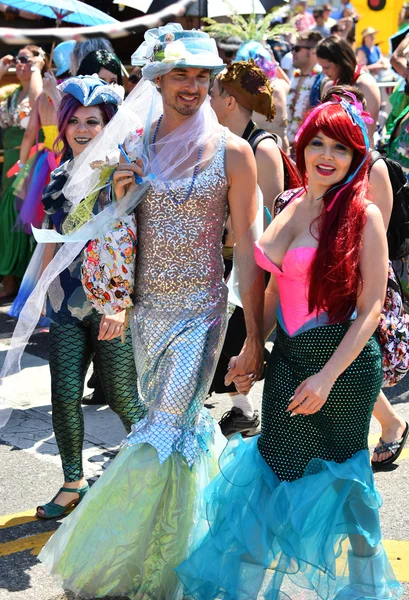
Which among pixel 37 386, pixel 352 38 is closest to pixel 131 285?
pixel 37 386

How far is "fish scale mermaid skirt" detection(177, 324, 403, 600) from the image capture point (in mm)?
3273

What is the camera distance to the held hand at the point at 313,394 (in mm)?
3203

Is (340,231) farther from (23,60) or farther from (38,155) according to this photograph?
(23,60)

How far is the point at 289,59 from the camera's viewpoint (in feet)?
40.3

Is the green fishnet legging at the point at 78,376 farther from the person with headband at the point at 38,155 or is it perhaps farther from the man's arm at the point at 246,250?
the person with headband at the point at 38,155

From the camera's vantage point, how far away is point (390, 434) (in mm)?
5074

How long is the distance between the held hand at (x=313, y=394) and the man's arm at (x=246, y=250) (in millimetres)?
412

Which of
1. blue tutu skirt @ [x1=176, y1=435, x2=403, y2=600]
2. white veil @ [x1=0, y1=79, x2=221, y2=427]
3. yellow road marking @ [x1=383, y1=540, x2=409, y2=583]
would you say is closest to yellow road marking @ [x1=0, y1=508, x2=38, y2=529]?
white veil @ [x1=0, y1=79, x2=221, y2=427]

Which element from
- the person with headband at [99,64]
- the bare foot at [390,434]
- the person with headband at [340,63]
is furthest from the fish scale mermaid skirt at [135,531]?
the person with headband at [340,63]

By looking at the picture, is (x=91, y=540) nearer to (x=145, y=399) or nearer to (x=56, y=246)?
(x=145, y=399)

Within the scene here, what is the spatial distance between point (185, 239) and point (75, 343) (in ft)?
3.05

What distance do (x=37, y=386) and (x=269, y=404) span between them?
10.9 feet

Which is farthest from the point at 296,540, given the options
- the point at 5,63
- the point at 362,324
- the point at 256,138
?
the point at 5,63

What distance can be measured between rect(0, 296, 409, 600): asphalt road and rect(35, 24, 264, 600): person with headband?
0.37 meters
